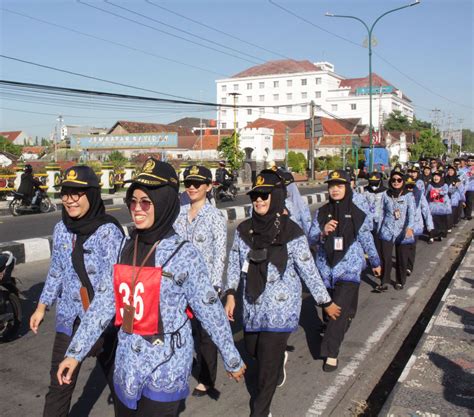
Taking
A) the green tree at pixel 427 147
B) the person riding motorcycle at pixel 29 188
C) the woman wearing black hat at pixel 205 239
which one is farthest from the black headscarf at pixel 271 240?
the green tree at pixel 427 147

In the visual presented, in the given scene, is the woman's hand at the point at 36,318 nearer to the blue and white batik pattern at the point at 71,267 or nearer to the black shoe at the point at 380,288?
the blue and white batik pattern at the point at 71,267

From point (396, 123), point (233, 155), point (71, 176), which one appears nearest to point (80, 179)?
point (71, 176)

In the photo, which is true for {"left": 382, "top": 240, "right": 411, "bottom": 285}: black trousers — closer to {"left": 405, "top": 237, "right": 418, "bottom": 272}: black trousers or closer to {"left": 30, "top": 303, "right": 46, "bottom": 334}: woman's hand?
{"left": 405, "top": 237, "right": 418, "bottom": 272}: black trousers

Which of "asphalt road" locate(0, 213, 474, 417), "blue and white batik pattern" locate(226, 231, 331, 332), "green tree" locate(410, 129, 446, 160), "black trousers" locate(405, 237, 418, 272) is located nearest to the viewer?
"blue and white batik pattern" locate(226, 231, 331, 332)

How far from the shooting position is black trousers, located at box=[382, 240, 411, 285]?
765 cm

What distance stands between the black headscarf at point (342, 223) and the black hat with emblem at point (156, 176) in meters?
2.68

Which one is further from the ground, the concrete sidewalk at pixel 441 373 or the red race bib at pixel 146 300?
the red race bib at pixel 146 300

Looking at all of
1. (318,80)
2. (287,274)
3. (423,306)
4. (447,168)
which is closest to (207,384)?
(287,274)

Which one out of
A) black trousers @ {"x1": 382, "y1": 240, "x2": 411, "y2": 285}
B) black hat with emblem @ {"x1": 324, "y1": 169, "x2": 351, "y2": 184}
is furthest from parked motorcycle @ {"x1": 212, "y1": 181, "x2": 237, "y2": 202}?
black hat with emblem @ {"x1": 324, "y1": 169, "x2": 351, "y2": 184}

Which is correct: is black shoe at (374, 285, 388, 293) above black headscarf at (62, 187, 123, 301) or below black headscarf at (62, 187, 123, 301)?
below

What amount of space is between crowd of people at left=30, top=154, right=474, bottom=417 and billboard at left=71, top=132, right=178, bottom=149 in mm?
39606

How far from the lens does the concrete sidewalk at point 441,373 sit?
12.6 ft

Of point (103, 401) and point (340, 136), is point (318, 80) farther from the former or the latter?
point (103, 401)

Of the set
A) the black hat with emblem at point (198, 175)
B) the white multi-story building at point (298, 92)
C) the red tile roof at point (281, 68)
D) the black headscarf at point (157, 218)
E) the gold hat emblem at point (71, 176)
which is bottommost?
the black headscarf at point (157, 218)
